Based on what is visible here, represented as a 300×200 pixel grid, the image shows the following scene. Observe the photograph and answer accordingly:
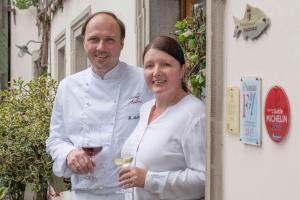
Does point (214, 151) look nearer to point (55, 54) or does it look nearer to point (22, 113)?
point (22, 113)

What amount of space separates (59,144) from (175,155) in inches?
32.1

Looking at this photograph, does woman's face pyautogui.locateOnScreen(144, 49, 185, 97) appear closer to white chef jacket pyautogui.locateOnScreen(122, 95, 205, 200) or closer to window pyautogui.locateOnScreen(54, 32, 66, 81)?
white chef jacket pyautogui.locateOnScreen(122, 95, 205, 200)

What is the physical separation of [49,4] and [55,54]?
38.8 inches

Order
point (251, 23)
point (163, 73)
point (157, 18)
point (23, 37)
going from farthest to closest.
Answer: point (23, 37) < point (157, 18) < point (163, 73) < point (251, 23)

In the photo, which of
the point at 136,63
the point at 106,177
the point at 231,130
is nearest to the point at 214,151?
the point at 231,130

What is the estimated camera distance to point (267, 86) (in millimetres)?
2125

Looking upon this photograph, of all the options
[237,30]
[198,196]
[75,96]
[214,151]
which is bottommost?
[198,196]

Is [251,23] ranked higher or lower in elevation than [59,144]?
higher

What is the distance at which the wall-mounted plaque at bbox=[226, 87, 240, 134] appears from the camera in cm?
235

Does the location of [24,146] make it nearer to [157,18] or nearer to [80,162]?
[157,18]

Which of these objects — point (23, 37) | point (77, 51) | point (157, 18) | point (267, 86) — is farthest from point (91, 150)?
point (23, 37)

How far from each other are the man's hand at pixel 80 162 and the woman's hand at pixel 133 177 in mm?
390

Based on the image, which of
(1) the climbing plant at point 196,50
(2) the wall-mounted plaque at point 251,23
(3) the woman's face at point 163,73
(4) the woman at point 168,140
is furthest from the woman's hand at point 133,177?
(1) the climbing plant at point 196,50

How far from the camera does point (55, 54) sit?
10945 millimetres
